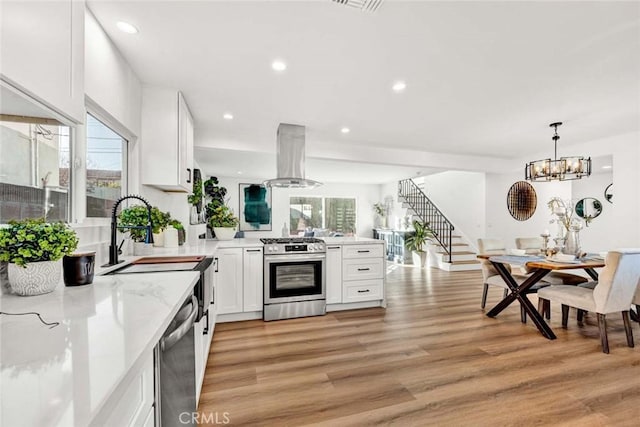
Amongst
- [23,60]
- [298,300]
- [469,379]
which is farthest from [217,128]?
[469,379]

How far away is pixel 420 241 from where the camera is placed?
7141 mm

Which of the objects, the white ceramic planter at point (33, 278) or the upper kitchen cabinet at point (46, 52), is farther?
the white ceramic planter at point (33, 278)

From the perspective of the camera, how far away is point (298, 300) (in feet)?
11.1

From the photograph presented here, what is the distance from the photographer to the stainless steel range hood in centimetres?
396

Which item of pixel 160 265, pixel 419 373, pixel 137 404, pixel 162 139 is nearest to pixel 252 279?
pixel 160 265

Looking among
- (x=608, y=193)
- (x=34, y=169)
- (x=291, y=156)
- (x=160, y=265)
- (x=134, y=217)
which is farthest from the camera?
(x=608, y=193)

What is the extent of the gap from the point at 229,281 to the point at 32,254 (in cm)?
218

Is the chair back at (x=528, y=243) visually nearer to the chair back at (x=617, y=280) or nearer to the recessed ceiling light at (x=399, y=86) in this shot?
the chair back at (x=617, y=280)

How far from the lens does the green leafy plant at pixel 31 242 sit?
109cm

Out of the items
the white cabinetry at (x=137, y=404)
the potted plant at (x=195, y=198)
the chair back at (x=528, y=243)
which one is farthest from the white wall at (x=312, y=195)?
the white cabinetry at (x=137, y=404)

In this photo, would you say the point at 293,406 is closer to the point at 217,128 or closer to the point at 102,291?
the point at 102,291

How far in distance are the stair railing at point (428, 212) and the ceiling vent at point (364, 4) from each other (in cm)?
591

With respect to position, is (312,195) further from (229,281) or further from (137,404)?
(137,404)

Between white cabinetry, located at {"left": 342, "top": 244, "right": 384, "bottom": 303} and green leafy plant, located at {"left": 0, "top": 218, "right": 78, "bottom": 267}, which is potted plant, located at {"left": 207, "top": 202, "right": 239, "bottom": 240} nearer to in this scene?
white cabinetry, located at {"left": 342, "top": 244, "right": 384, "bottom": 303}
